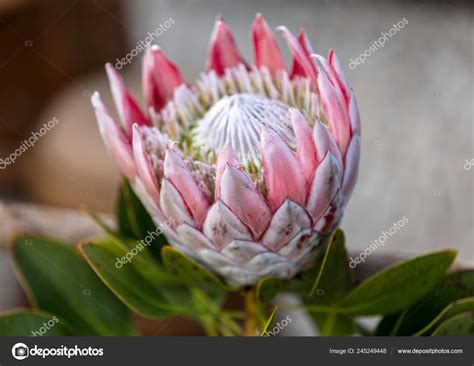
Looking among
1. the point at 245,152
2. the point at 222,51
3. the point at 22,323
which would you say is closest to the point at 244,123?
the point at 245,152

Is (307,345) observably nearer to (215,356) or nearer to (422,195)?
(215,356)

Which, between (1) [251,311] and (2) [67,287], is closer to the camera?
(1) [251,311]

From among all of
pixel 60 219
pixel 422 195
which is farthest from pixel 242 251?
pixel 422 195

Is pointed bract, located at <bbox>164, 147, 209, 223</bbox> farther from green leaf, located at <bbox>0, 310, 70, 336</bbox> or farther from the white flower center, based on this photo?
green leaf, located at <bbox>0, 310, 70, 336</bbox>

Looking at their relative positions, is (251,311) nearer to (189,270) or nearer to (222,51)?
(189,270)

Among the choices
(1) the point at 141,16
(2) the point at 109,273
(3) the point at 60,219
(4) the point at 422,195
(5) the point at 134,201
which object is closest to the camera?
(2) the point at 109,273

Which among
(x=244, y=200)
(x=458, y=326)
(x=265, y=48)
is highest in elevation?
(x=265, y=48)

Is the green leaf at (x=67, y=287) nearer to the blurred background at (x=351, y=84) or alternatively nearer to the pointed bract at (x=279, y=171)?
the pointed bract at (x=279, y=171)
